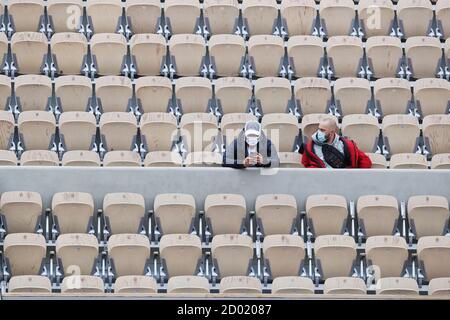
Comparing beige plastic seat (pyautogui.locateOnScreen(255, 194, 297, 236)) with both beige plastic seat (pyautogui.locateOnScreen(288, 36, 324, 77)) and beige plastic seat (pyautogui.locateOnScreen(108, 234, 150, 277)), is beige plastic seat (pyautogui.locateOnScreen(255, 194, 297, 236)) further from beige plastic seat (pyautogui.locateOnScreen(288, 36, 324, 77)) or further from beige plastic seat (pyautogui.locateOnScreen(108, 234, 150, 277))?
beige plastic seat (pyautogui.locateOnScreen(288, 36, 324, 77))

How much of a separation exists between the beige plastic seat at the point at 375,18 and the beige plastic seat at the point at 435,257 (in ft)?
12.2

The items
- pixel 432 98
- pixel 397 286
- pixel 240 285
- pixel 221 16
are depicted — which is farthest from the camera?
pixel 221 16

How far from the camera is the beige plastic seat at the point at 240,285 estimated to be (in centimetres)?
1563

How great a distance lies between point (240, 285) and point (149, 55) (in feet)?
12.1

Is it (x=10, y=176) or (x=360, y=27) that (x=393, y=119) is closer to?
(x=360, y=27)

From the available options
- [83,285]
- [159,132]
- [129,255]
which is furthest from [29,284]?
[159,132]

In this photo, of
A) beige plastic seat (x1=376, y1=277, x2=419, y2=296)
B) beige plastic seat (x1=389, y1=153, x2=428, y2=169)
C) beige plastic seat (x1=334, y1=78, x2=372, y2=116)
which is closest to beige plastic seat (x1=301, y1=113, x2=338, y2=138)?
beige plastic seat (x1=334, y1=78, x2=372, y2=116)

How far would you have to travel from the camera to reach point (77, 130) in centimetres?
1750

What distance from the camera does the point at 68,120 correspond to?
17.5 m

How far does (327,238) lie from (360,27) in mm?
3804

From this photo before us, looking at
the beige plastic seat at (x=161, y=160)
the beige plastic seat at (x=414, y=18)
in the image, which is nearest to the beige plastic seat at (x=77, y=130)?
the beige plastic seat at (x=161, y=160)

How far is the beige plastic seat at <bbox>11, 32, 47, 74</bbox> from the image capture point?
60.6 feet

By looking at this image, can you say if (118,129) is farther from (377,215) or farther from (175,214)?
(377,215)

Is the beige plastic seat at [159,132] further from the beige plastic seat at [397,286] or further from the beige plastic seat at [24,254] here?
the beige plastic seat at [397,286]
